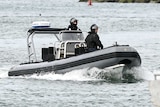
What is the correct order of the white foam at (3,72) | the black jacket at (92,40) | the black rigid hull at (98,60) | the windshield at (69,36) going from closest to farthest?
1. the black rigid hull at (98,60)
2. the black jacket at (92,40)
3. the windshield at (69,36)
4. the white foam at (3,72)

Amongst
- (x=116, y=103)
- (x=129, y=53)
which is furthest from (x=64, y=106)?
(x=129, y=53)

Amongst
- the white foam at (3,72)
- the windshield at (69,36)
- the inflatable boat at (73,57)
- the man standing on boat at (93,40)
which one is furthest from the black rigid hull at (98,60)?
the white foam at (3,72)

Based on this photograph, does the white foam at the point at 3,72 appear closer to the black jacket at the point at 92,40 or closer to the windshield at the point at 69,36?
the windshield at the point at 69,36

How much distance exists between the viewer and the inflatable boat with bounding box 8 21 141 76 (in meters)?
19.9

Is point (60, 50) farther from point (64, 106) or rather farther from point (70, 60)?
point (64, 106)

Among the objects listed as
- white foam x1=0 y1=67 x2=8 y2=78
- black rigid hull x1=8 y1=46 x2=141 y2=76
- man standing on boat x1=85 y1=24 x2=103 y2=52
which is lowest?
white foam x1=0 y1=67 x2=8 y2=78

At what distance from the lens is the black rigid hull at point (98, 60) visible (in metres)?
19.8

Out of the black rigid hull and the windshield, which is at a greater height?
the windshield

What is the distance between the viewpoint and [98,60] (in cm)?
2014

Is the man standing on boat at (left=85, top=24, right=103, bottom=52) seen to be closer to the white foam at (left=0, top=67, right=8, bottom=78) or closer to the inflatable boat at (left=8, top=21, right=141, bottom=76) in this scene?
the inflatable boat at (left=8, top=21, right=141, bottom=76)

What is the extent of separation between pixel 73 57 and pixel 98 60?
2.27ft

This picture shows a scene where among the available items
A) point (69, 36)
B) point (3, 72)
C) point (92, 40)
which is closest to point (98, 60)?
point (92, 40)

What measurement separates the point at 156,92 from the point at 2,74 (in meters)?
10.9

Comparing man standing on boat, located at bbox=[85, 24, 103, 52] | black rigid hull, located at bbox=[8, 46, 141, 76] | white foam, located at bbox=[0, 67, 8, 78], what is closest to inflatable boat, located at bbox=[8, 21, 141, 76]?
black rigid hull, located at bbox=[8, 46, 141, 76]
